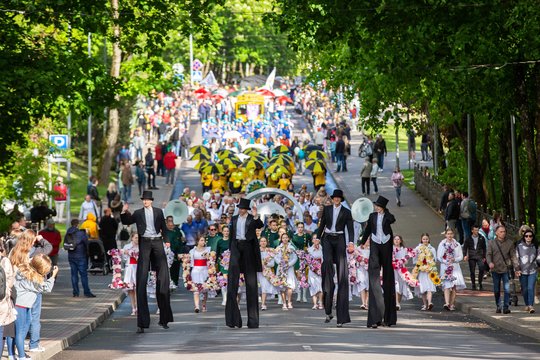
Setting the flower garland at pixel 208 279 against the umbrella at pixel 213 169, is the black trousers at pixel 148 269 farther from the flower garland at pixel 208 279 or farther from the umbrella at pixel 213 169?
the umbrella at pixel 213 169

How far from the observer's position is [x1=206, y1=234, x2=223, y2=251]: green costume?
95.6 feet

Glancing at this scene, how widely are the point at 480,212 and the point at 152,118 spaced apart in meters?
41.9

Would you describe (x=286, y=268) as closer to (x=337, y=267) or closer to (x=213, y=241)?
(x=213, y=241)

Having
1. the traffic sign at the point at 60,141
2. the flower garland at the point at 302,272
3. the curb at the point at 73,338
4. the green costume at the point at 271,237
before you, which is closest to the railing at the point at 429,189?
the traffic sign at the point at 60,141

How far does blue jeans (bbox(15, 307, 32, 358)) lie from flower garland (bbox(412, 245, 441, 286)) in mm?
11085

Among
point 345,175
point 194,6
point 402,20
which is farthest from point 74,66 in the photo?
point 345,175

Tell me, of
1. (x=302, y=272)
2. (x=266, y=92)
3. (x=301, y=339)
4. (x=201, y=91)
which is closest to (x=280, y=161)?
(x=302, y=272)

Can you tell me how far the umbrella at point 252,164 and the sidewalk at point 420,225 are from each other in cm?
369

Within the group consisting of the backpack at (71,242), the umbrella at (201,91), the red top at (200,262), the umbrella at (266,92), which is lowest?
the red top at (200,262)

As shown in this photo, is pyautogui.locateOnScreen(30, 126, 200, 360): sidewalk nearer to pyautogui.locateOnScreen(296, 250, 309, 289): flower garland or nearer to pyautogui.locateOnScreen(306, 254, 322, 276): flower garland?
pyautogui.locateOnScreen(296, 250, 309, 289): flower garland

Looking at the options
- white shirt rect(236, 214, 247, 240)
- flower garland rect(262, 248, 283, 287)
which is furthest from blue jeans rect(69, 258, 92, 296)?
white shirt rect(236, 214, 247, 240)

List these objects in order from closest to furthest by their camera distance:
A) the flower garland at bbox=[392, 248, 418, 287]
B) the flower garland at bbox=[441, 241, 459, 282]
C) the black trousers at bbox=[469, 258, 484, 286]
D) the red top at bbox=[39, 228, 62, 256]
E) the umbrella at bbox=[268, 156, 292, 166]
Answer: the flower garland at bbox=[392, 248, 418, 287] < the flower garland at bbox=[441, 241, 459, 282] < the red top at bbox=[39, 228, 62, 256] < the black trousers at bbox=[469, 258, 484, 286] < the umbrella at bbox=[268, 156, 292, 166]

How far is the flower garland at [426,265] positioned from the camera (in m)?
29.7

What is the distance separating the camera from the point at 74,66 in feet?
105
